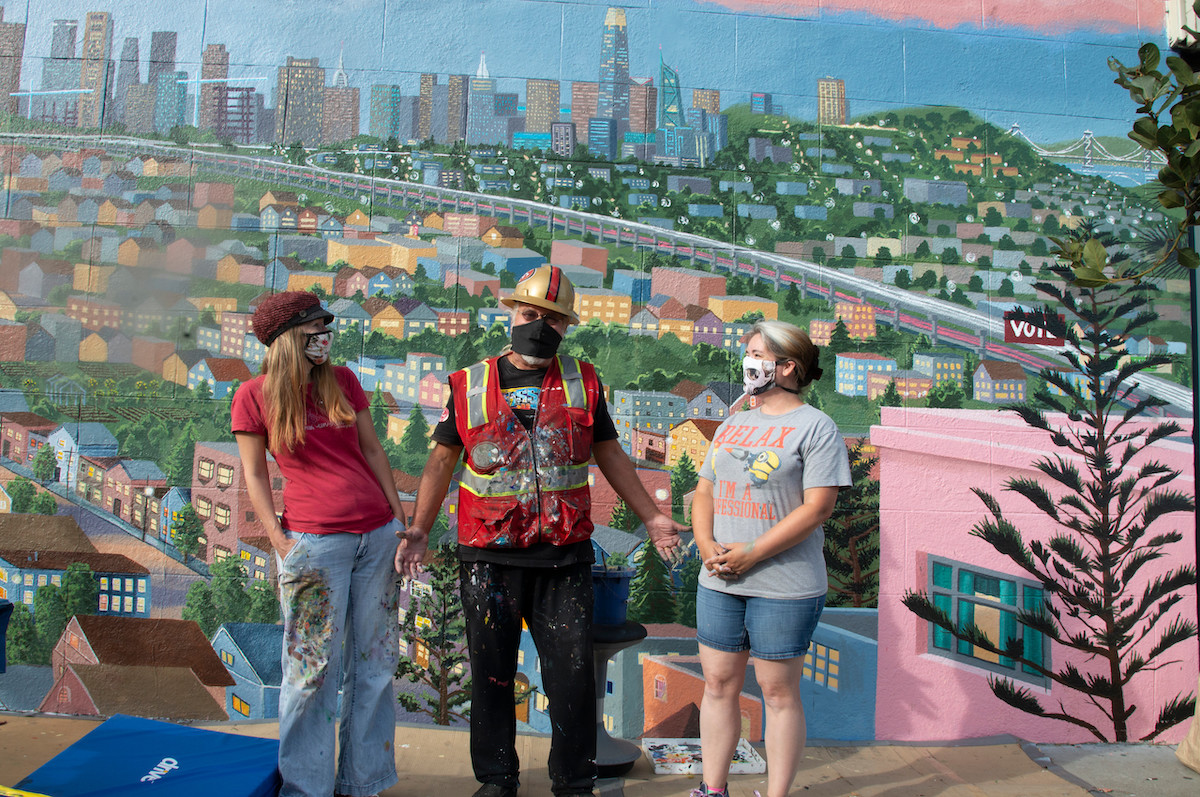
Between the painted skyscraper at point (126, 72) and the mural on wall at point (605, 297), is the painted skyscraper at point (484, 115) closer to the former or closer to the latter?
the mural on wall at point (605, 297)

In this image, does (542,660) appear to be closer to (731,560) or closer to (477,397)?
(731,560)

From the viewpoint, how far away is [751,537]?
108 inches

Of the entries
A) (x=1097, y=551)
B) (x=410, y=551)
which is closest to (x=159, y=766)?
(x=410, y=551)

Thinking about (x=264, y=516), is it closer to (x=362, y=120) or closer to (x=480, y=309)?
(x=480, y=309)

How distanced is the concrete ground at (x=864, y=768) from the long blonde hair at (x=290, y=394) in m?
1.44

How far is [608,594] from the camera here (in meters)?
3.27

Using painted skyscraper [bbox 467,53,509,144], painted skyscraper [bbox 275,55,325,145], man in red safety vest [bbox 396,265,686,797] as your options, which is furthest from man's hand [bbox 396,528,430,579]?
painted skyscraper [bbox 275,55,325,145]

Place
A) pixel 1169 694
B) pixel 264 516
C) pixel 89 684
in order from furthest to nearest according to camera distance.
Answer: pixel 1169 694, pixel 89 684, pixel 264 516

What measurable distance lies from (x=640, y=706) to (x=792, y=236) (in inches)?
91.9

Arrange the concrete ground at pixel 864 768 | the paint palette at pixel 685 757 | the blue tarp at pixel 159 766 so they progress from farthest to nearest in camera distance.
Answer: the paint palette at pixel 685 757 < the concrete ground at pixel 864 768 < the blue tarp at pixel 159 766

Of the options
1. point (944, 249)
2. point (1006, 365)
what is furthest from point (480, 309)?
point (1006, 365)

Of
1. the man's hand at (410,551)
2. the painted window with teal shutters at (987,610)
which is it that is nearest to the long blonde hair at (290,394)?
the man's hand at (410,551)

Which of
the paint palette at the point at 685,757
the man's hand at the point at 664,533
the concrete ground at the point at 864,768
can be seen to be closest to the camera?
the man's hand at the point at 664,533

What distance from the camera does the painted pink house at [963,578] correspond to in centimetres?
398
